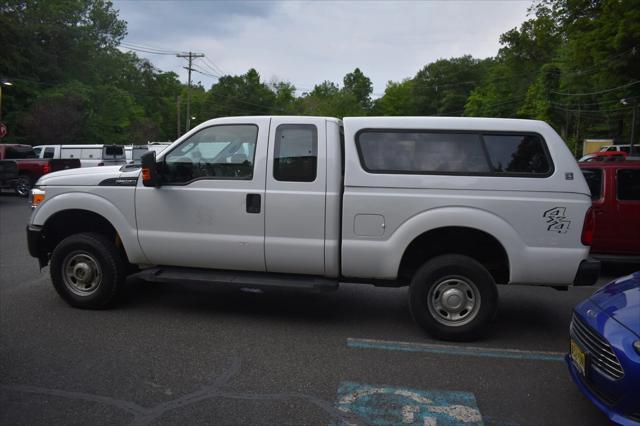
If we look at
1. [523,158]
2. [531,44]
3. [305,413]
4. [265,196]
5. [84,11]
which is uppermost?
[84,11]

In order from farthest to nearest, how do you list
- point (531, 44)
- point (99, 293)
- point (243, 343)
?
1. point (531, 44)
2. point (99, 293)
3. point (243, 343)

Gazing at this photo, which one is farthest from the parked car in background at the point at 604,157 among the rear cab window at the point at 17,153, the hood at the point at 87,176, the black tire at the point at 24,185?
the rear cab window at the point at 17,153

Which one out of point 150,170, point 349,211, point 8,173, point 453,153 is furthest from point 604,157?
point 8,173

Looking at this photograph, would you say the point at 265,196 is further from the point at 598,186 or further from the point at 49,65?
the point at 49,65

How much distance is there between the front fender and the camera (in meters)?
5.55

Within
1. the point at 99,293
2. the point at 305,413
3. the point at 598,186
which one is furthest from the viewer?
the point at 598,186

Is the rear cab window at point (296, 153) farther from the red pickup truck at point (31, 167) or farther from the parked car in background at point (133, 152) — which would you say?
the parked car in background at point (133, 152)

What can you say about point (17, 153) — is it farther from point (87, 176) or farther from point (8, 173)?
point (87, 176)

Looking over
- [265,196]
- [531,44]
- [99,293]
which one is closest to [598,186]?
[265,196]

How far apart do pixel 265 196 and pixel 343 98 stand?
9297 cm

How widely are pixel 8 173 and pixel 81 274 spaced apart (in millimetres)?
14082

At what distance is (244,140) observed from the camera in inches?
213

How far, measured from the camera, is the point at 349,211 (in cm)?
503

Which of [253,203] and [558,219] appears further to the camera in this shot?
[253,203]
